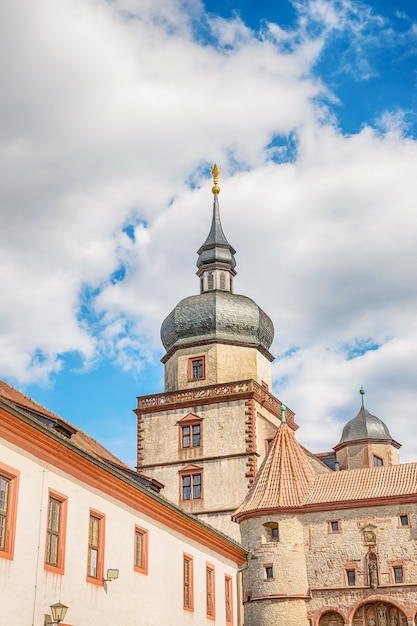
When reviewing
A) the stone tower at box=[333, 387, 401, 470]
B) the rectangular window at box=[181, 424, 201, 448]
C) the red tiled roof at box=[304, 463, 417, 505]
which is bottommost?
the red tiled roof at box=[304, 463, 417, 505]

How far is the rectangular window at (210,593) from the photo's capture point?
28.8 m

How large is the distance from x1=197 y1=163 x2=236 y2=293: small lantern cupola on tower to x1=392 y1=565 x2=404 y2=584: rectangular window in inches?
962

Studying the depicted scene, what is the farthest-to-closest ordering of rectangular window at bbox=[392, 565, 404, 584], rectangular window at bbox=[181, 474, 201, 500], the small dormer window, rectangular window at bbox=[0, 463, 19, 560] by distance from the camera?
the small dormer window, rectangular window at bbox=[181, 474, 201, 500], rectangular window at bbox=[392, 565, 404, 584], rectangular window at bbox=[0, 463, 19, 560]

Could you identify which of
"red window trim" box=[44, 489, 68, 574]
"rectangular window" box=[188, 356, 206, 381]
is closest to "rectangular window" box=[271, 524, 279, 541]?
"rectangular window" box=[188, 356, 206, 381]

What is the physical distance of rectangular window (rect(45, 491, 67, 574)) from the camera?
1878cm

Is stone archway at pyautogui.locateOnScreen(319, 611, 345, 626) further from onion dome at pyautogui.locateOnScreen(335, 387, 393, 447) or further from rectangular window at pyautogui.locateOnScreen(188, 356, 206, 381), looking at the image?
onion dome at pyautogui.locateOnScreen(335, 387, 393, 447)

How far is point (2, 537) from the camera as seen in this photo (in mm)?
17156

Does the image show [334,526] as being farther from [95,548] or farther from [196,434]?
[95,548]

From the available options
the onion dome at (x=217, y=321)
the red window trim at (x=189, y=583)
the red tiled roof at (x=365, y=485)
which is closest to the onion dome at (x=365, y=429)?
the onion dome at (x=217, y=321)

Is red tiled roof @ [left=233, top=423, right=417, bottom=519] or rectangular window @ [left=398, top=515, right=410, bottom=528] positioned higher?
red tiled roof @ [left=233, top=423, right=417, bottom=519]

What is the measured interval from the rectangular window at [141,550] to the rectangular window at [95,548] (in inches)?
90.4

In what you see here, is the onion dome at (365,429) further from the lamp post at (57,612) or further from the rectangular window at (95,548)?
the lamp post at (57,612)

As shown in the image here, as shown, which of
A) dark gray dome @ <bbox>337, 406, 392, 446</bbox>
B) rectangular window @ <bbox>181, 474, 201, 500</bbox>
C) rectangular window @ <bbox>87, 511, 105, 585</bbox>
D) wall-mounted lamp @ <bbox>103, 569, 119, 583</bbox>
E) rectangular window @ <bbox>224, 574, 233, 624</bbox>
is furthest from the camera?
dark gray dome @ <bbox>337, 406, 392, 446</bbox>

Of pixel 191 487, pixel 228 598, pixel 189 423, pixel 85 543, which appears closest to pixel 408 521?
pixel 228 598
